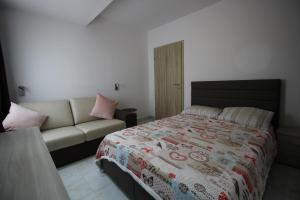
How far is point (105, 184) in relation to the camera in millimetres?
1880

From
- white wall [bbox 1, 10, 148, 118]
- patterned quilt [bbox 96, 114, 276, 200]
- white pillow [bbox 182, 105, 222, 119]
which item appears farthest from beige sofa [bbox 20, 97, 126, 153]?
white pillow [bbox 182, 105, 222, 119]

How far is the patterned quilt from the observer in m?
1.08

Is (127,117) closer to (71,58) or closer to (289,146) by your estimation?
(71,58)

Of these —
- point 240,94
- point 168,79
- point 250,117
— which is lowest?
point 250,117

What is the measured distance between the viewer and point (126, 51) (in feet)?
12.8

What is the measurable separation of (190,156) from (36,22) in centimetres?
327

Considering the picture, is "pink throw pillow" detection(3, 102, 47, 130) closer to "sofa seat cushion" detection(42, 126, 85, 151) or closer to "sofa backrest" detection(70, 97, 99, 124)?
"sofa seat cushion" detection(42, 126, 85, 151)

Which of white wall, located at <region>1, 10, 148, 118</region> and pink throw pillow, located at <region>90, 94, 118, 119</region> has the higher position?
white wall, located at <region>1, 10, 148, 118</region>

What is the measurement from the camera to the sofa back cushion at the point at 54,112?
2572 mm

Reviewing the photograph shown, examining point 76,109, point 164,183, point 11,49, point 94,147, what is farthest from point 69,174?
point 11,49

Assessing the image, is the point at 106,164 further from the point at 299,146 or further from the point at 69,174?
the point at 299,146

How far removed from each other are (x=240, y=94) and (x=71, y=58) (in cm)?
322

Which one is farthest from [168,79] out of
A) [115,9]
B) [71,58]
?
[71,58]

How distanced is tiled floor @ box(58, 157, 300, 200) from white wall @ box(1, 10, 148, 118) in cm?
163
